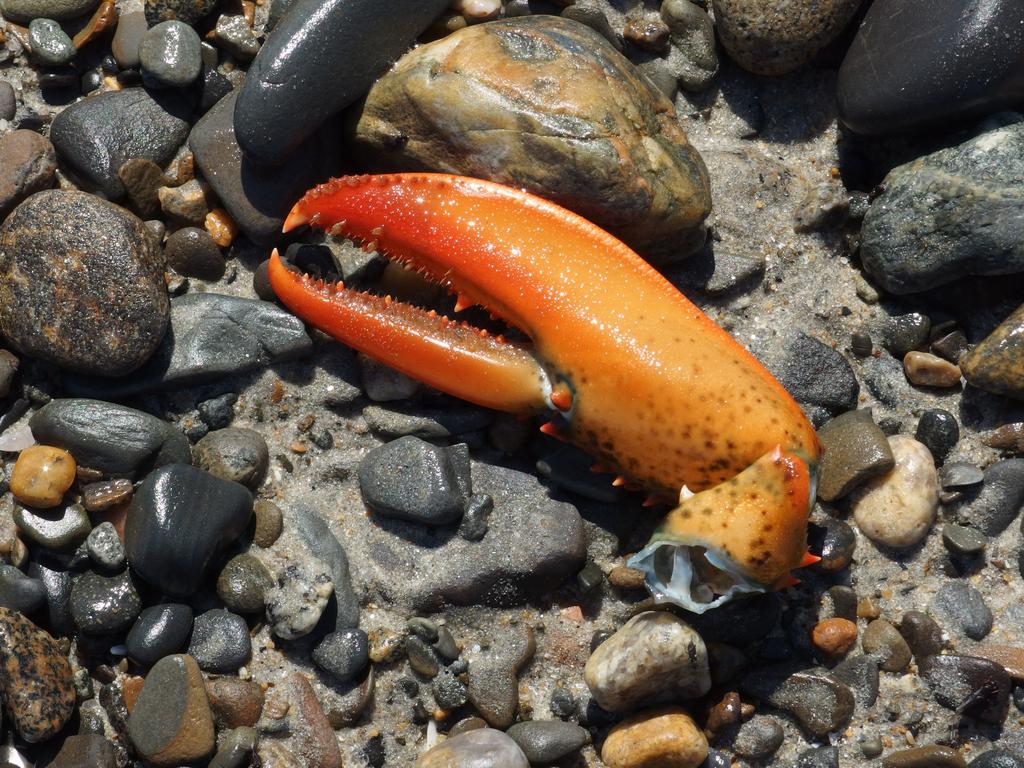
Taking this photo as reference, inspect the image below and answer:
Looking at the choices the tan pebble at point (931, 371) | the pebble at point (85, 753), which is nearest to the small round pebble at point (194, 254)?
the pebble at point (85, 753)

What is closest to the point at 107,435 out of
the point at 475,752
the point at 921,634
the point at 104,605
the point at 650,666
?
the point at 104,605

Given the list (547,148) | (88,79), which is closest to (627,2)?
(547,148)

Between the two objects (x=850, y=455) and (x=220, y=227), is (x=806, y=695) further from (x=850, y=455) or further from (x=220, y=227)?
(x=220, y=227)

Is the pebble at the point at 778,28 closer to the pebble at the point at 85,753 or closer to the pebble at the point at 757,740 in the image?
the pebble at the point at 757,740

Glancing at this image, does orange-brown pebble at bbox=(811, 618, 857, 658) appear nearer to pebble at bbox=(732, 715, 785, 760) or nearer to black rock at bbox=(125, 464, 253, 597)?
pebble at bbox=(732, 715, 785, 760)

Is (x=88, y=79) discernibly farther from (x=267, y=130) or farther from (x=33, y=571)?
(x=33, y=571)

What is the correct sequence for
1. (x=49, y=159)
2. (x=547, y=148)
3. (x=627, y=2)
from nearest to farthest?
(x=547, y=148), (x=49, y=159), (x=627, y=2)
